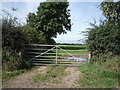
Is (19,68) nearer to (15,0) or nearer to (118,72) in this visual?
(15,0)

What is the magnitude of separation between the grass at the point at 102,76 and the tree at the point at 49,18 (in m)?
11.5

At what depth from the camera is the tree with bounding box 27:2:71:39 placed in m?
15.8

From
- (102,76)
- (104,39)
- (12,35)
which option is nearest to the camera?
(102,76)

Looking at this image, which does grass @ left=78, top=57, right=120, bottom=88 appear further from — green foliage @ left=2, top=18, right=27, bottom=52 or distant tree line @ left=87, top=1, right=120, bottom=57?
green foliage @ left=2, top=18, right=27, bottom=52

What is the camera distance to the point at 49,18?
651 inches

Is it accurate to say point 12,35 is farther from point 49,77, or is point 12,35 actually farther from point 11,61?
point 49,77

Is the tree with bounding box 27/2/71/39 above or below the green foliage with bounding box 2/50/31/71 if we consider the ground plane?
above

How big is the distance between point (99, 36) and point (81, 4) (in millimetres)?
1952

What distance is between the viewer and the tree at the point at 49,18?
1575 cm

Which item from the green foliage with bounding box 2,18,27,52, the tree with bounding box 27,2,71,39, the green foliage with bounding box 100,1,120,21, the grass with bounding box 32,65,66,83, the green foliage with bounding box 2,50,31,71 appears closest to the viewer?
the grass with bounding box 32,65,66,83

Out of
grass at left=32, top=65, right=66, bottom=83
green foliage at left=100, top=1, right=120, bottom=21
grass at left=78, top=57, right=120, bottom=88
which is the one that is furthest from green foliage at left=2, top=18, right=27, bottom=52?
green foliage at left=100, top=1, right=120, bottom=21

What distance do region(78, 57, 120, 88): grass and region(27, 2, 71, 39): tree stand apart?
11.5 m

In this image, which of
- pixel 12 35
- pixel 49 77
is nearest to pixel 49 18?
pixel 12 35

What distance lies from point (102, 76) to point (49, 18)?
13502 millimetres
